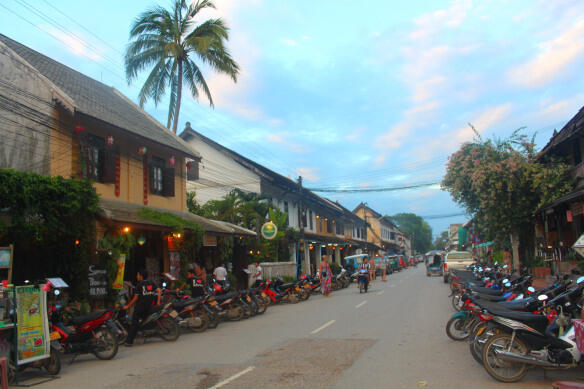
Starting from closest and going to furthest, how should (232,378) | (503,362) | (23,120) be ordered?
(503,362)
(232,378)
(23,120)

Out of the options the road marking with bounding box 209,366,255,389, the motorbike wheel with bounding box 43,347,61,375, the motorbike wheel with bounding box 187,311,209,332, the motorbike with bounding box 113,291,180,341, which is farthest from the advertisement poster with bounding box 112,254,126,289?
the road marking with bounding box 209,366,255,389

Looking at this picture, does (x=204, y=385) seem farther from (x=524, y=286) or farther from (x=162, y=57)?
(x=162, y=57)

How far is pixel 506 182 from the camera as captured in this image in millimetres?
20734

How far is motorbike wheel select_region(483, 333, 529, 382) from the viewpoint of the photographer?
20.6 feet

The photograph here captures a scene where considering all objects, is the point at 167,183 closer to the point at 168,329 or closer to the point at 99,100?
the point at 99,100

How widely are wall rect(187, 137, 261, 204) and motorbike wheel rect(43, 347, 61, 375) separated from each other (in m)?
21.5

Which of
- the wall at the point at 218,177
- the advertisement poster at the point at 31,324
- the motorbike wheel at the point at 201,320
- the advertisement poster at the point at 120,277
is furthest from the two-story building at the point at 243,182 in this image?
the advertisement poster at the point at 31,324

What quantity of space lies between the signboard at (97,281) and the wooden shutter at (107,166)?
3366mm

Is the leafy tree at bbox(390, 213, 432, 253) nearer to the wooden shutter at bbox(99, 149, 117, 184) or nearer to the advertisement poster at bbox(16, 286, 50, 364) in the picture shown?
the wooden shutter at bbox(99, 149, 117, 184)

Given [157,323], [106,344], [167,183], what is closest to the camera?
[106,344]

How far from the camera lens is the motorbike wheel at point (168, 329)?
36.1ft

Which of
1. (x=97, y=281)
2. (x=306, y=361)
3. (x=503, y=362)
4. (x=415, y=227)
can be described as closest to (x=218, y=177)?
(x=97, y=281)

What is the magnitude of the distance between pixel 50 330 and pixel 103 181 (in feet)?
24.4

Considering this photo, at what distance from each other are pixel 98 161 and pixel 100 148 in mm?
427
